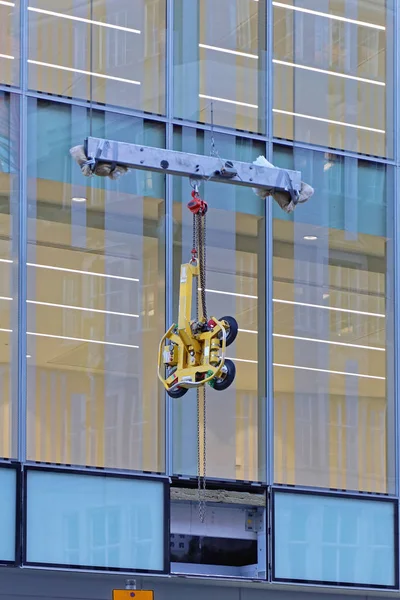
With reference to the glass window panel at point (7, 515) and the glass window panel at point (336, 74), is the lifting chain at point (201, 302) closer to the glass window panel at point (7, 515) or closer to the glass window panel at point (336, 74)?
the glass window panel at point (7, 515)

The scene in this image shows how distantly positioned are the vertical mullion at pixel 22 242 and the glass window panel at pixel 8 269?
1.9 inches

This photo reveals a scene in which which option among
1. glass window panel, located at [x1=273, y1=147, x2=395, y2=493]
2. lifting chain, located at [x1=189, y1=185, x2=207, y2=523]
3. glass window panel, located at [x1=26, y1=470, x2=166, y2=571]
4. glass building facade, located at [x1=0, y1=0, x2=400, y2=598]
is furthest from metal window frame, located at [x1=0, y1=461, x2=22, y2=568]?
glass window panel, located at [x1=273, y1=147, x2=395, y2=493]

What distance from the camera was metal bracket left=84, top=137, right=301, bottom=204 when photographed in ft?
50.8

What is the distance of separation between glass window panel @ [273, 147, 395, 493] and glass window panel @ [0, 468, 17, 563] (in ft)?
11.9

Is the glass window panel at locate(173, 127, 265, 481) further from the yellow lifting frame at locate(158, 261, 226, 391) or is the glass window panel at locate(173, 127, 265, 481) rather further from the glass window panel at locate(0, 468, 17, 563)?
the yellow lifting frame at locate(158, 261, 226, 391)

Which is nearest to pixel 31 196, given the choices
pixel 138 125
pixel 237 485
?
pixel 138 125

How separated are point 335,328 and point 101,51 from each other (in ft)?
15.7

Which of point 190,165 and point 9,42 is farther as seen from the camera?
point 9,42

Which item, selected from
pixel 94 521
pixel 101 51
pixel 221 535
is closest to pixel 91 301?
pixel 94 521

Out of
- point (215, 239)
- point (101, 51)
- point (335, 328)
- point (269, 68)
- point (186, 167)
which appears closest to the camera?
point (186, 167)

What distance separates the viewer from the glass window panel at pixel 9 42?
18766mm

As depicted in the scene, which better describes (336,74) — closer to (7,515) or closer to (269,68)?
(269,68)

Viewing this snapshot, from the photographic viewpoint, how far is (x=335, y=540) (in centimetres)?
1977

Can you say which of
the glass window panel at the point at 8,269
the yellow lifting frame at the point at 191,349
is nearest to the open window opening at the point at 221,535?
the glass window panel at the point at 8,269
